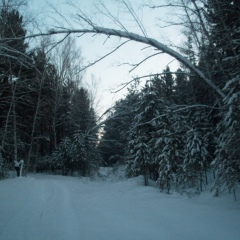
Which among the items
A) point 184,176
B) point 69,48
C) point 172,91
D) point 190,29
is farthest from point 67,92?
point 190,29

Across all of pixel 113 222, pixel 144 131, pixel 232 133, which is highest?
pixel 144 131

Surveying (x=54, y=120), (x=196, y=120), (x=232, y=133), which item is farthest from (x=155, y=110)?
(x=54, y=120)

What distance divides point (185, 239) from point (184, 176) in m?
11.0

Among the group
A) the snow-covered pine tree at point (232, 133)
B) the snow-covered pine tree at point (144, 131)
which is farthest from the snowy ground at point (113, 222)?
the snow-covered pine tree at point (144, 131)

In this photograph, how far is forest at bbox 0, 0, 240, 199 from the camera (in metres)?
6.10

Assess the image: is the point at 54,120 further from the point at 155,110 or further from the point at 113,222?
the point at 113,222

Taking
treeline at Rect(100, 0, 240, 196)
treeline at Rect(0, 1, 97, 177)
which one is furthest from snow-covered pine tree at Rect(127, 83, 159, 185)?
treeline at Rect(0, 1, 97, 177)

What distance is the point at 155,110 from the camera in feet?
49.7

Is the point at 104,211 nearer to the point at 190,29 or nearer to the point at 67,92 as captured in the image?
the point at 190,29

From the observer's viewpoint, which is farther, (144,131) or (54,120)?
(54,120)

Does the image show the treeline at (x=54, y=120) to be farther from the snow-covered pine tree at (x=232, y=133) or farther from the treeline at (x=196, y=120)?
the snow-covered pine tree at (x=232, y=133)

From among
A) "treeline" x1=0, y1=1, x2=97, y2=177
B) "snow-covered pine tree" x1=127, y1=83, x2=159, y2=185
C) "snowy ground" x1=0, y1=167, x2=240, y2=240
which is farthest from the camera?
"treeline" x1=0, y1=1, x2=97, y2=177

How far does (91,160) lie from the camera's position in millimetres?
26719

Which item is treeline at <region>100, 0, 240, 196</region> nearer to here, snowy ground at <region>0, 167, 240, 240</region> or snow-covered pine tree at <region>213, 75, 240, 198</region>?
snow-covered pine tree at <region>213, 75, 240, 198</region>
